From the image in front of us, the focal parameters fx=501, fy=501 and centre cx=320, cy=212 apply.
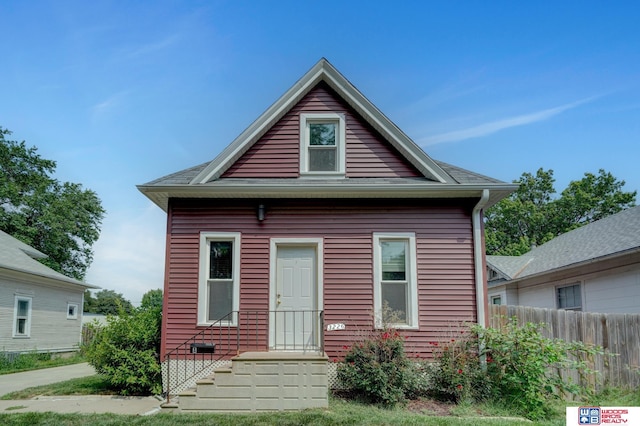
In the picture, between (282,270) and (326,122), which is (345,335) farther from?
(326,122)

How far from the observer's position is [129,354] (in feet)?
29.1

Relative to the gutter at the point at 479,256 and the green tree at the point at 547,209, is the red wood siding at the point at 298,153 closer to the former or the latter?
the gutter at the point at 479,256

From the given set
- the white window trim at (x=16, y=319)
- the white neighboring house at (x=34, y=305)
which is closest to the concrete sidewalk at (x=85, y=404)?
the white neighboring house at (x=34, y=305)

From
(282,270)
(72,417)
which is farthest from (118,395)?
(282,270)

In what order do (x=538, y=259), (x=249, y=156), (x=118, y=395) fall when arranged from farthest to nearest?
(x=538, y=259), (x=249, y=156), (x=118, y=395)

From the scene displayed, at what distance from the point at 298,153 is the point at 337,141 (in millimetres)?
806

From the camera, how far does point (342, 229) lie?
30.3 ft

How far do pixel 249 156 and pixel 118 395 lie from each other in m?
4.88

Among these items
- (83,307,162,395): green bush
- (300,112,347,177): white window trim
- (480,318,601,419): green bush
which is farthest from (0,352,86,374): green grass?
(480,318,601,419): green bush

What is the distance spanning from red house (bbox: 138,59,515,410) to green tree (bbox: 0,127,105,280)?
67.4 feet

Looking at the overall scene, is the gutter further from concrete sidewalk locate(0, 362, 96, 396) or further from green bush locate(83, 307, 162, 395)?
concrete sidewalk locate(0, 362, 96, 396)

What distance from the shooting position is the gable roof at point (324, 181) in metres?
8.89

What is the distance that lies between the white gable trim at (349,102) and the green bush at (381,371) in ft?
10.6

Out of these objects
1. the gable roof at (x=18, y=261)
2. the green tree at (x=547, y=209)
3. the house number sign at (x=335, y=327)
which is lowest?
the house number sign at (x=335, y=327)
